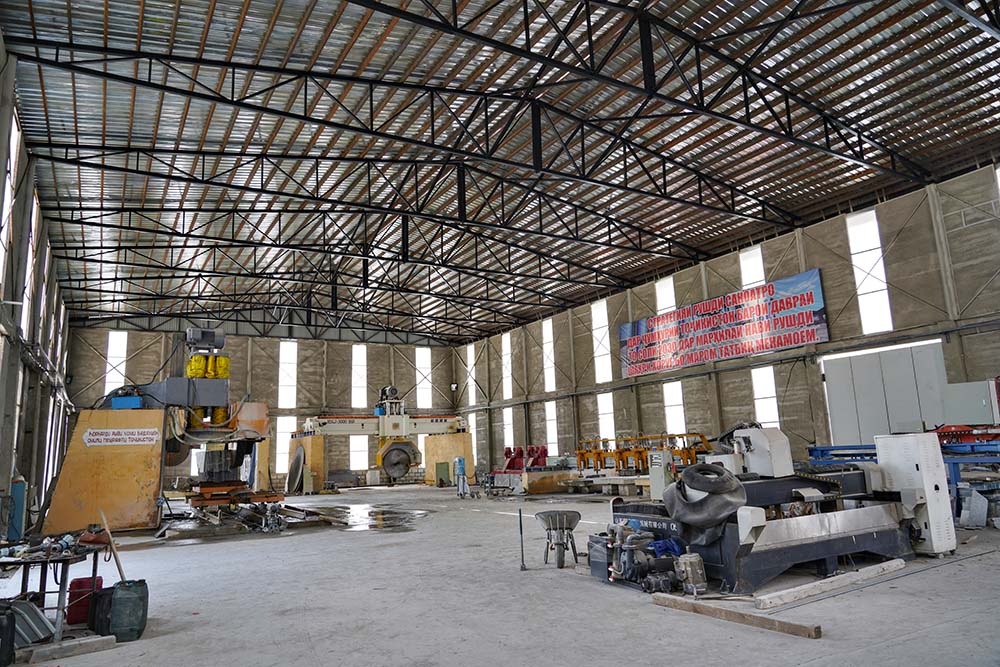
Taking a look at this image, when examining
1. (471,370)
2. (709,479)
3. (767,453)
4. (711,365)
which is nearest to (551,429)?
(471,370)

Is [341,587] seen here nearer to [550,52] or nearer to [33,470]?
[550,52]

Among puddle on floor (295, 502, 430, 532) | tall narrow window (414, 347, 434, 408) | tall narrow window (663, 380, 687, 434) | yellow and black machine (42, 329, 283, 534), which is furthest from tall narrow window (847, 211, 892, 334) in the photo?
tall narrow window (414, 347, 434, 408)

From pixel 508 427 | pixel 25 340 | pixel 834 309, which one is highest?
pixel 834 309

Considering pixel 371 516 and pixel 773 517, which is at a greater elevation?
pixel 773 517

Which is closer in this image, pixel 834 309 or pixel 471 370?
pixel 834 309

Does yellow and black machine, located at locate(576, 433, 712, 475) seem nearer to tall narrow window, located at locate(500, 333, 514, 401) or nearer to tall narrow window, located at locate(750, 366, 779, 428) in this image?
tall narrow window, located at locate(750, 366, 779, 428)

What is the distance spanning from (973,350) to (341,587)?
1826 centimetres

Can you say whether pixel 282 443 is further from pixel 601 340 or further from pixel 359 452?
pixel 601 340

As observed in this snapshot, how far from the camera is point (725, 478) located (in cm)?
683

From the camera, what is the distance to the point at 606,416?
96.5 ft

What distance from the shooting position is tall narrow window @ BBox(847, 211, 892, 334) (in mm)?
19109

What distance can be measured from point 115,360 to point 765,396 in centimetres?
3236

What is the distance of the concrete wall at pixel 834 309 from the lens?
17.0 metres

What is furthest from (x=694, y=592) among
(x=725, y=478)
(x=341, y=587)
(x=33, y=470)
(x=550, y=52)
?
(x=33, y=470)
